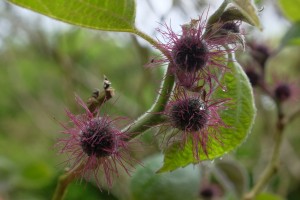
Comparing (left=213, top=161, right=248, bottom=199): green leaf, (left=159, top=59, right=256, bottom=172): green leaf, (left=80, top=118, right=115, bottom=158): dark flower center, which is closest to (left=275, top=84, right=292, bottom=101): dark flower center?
(left=213, top=161, right=248, bottom=199): green leaf

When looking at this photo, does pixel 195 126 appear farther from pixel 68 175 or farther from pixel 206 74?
pixel 68 175

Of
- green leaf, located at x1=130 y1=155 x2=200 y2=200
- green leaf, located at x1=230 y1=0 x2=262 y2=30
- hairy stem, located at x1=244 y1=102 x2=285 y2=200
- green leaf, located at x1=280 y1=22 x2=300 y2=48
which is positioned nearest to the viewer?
green leaf, located at x1=230 y1=0 x2=262 y2=30

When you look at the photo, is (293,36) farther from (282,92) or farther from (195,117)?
(195,117)

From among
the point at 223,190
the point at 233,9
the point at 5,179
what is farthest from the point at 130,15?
the point at 5,179

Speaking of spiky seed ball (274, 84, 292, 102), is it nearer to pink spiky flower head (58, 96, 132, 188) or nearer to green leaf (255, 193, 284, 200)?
green leaf (255, 193, 284, 200)

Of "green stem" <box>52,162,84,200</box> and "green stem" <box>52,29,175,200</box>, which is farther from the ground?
"green stem" <box>52,29,175,200</box>

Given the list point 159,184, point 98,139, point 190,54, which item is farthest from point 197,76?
point 159,184

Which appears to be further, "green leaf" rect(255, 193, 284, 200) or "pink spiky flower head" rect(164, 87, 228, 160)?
"green leaf" rect(255, 193, 284, 200)
